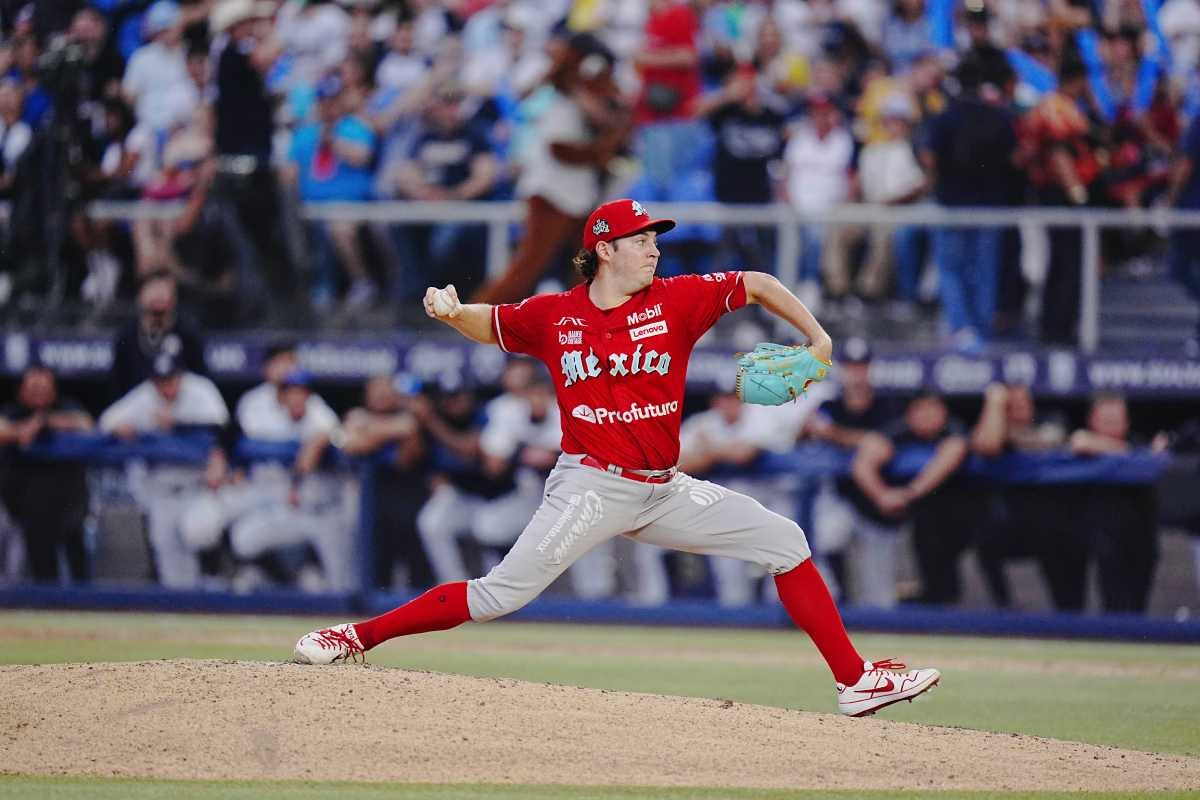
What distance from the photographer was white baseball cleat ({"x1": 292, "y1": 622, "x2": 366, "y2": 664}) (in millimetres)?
7273

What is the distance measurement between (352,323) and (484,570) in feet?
7.61

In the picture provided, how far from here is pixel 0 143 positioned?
15188 millimetres

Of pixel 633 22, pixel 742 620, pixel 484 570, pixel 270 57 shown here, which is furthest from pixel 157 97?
pixel 742 620

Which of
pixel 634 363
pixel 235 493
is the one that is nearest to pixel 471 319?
pixel 634 363

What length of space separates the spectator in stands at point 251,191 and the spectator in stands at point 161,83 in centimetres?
104

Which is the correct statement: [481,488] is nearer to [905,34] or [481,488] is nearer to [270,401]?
[270,401]

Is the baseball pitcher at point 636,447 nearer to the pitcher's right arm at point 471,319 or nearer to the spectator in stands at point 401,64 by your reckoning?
the pitcher's right arm at point 471,319

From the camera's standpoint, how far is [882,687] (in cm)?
721

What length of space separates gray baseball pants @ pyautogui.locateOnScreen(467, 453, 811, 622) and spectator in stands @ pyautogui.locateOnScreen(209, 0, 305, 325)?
24.1 feet

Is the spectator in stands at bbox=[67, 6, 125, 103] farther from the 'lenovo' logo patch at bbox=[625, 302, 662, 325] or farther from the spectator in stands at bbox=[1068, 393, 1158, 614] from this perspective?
the 'lenovo' logo patch at bbox=[625, 302, 662, 325]

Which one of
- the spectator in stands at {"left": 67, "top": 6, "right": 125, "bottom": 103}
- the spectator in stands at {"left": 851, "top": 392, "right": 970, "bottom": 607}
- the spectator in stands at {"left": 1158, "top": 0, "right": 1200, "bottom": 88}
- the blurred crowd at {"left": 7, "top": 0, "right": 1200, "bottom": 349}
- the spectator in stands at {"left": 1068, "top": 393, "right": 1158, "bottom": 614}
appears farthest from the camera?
the spectator in stands at {"left": 67, "top": 6, "right": 125, "bottom": 103}

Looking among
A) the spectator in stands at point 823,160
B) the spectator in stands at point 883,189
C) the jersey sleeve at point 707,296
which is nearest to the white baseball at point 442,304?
the jersey sleeve at point 707,296

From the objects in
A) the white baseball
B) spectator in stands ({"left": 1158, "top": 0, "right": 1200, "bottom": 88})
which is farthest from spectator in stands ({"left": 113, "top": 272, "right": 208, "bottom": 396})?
spectator in stands ({"left": 1158, "top": 0, "right": 1200, "bottom": 88})

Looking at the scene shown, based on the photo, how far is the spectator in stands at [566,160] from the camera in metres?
13.5
